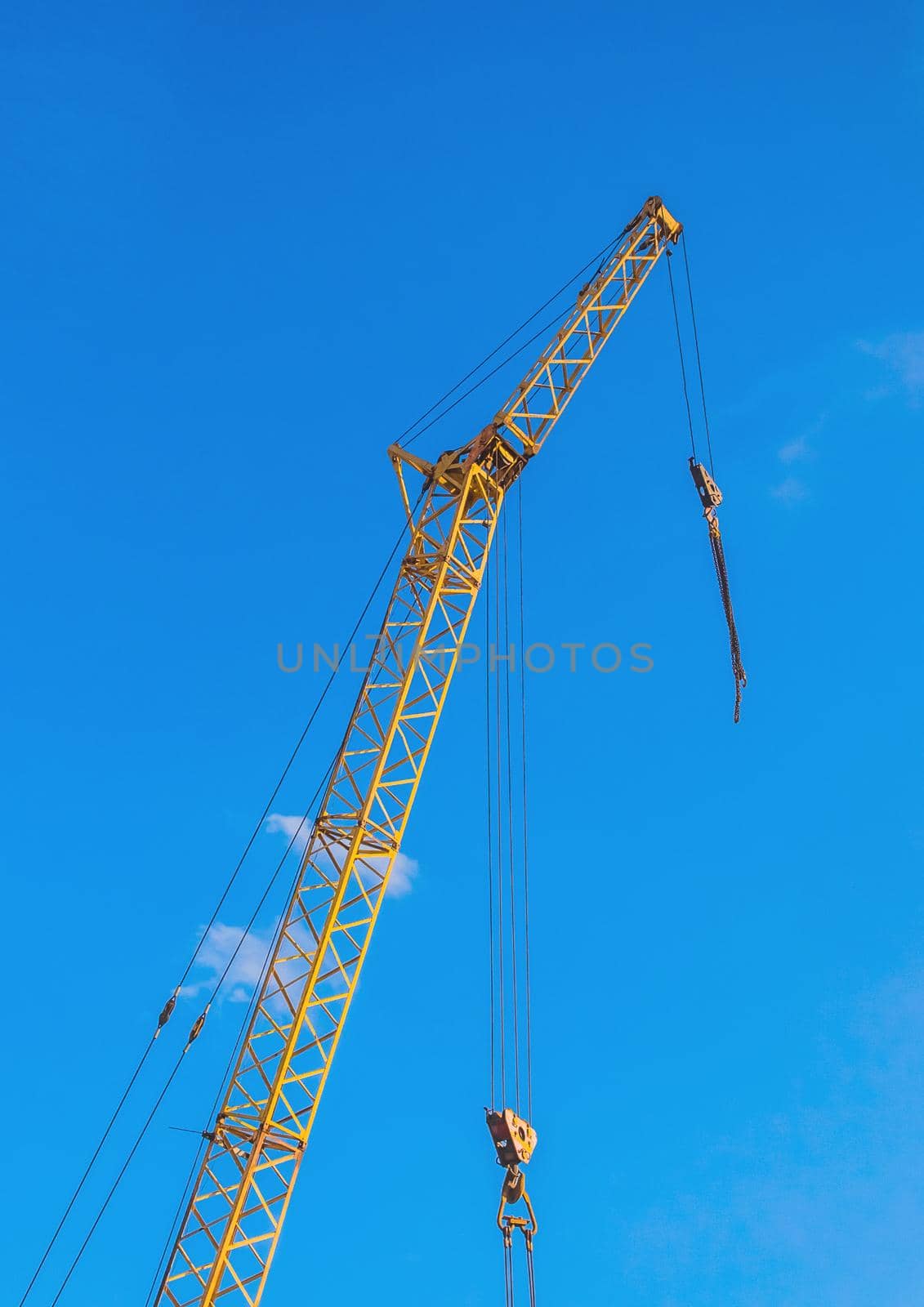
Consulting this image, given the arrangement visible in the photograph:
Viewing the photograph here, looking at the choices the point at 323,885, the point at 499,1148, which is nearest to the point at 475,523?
the point at 323,885

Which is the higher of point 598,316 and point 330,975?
point 598,316

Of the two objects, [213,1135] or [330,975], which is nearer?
[213,1135]

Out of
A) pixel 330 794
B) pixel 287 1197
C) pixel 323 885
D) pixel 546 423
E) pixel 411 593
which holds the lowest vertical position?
pixel 287 1197

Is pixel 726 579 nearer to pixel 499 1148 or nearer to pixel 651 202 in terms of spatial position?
pixel 651 202

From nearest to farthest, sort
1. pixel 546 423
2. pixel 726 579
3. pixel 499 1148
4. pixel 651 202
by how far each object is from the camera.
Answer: pixel 499 1148 < pixel 546 423 < pixel 726 579 < pixel 651 202

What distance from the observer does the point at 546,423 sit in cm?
3094

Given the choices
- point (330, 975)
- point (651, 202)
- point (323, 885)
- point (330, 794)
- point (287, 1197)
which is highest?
point (651, 202)

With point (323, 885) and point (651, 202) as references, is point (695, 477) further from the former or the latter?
point (323, 885)

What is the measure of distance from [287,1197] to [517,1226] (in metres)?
4.90

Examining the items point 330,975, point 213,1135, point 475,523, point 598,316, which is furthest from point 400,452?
point 213,1135

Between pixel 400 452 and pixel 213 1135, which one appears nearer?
pixel 213 1135

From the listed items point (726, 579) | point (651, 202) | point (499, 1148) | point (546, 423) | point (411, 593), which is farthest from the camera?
point (651, 202)

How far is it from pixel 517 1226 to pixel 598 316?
87.2 ft

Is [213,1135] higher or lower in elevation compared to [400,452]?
lower
